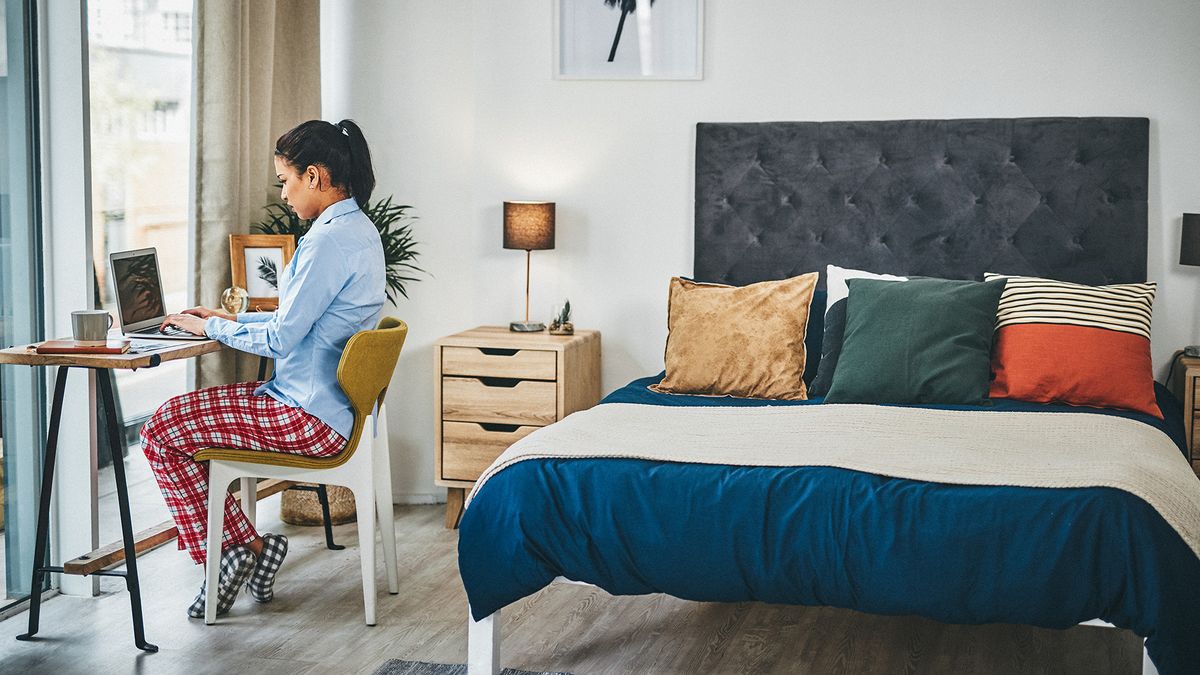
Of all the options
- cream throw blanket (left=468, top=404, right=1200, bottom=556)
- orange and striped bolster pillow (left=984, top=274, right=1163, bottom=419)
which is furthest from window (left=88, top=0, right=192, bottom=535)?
orange and striped bolster pillow (left=984, top=274, right=1163, bottom=419)

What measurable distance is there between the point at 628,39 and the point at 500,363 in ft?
4.62

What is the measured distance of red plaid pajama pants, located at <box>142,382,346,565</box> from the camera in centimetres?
325

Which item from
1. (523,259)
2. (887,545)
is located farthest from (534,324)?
(887,545)

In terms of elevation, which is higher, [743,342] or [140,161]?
[140,161]

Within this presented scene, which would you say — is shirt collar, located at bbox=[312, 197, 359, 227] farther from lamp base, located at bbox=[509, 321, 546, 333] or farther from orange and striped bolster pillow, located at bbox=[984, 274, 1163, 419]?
orange and striped bolster pillow, located at bbox=[984, 274, 1163, 419]

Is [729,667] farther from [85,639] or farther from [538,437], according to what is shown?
[85,639]

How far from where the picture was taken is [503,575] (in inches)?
112

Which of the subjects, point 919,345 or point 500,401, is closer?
point 919,345

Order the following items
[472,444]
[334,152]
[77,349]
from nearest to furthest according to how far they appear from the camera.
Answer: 1. [77,349]
2. [334,152]
3. [472,444]

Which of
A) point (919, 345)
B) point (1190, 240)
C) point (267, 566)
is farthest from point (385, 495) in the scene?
point (1190, 240)

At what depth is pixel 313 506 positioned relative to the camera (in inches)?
171

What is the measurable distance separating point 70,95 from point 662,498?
7.22 ft

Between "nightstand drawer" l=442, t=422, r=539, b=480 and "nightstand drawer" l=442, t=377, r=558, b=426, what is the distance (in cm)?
4

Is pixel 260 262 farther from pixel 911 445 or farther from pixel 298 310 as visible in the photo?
pixel 911 445
